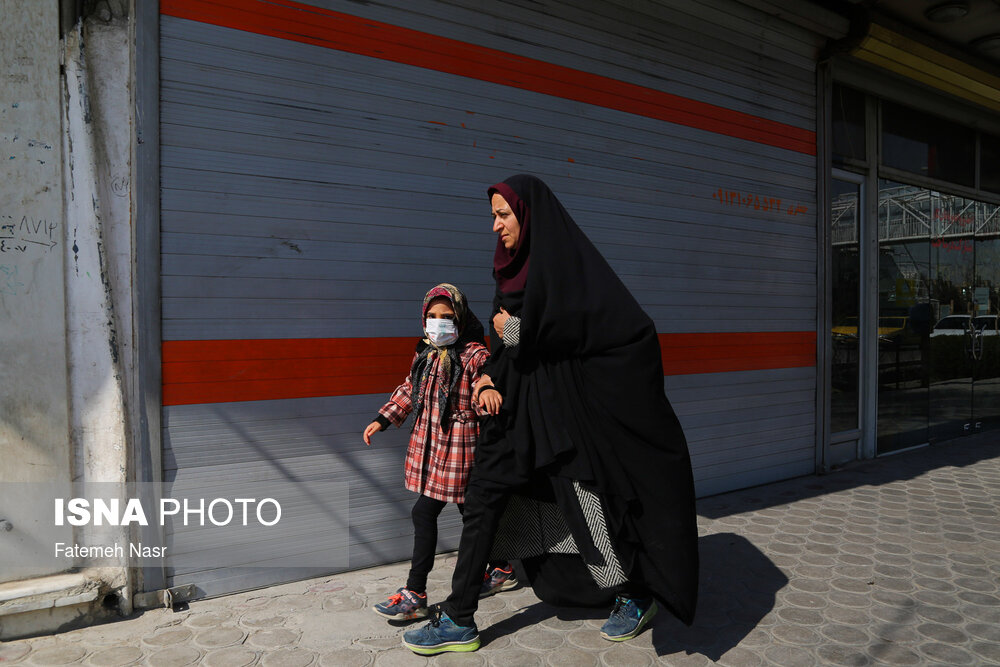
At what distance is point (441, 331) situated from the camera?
3.04 metres

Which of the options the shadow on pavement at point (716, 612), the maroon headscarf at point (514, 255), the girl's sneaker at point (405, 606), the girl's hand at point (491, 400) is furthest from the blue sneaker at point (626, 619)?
the maroon headscarf at point (514, 255)

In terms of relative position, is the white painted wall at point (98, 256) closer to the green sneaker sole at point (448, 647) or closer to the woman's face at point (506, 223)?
the green sneaker sole at point (448, 647)

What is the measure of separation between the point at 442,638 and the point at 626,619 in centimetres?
84

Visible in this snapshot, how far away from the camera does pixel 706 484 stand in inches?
215

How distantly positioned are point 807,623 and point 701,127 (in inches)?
150

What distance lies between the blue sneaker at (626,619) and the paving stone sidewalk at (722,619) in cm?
5

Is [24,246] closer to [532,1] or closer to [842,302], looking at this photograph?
[532,1]

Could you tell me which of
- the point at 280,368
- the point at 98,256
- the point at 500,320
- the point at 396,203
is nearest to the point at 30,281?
the point at 98,256

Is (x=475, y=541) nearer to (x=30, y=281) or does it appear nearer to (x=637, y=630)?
(x=637, y=630)

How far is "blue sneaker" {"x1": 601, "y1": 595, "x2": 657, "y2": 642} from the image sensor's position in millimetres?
3016

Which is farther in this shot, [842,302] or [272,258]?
[842,302]

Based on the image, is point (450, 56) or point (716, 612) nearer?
point (716, 612)

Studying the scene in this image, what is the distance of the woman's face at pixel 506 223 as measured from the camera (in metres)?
2.84

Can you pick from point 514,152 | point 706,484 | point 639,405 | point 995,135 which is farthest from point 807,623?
point 995,135
